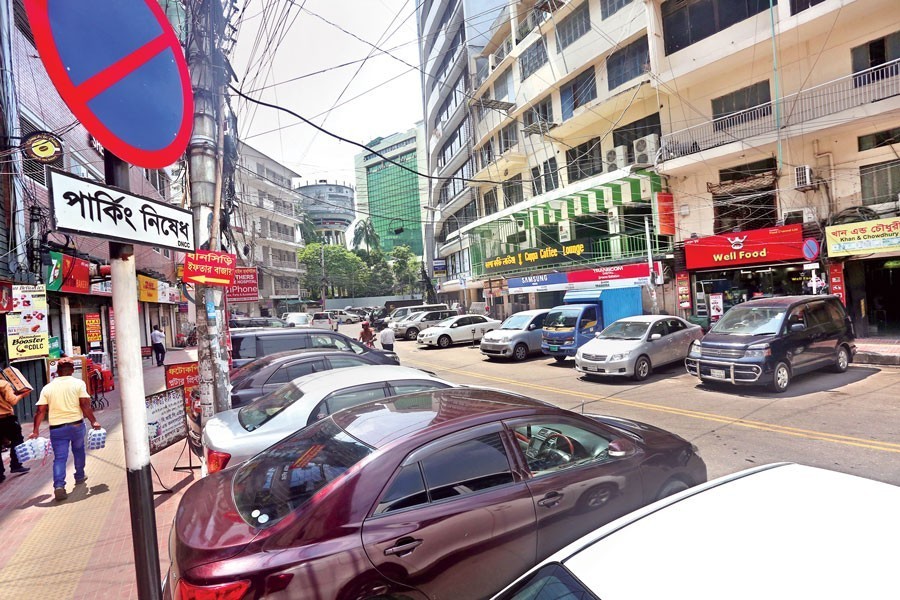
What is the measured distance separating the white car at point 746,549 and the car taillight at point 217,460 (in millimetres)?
3308

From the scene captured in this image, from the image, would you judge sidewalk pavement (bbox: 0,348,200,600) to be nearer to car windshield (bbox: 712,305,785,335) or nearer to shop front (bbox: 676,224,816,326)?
car windshield (bbox: 712,305,785,335)

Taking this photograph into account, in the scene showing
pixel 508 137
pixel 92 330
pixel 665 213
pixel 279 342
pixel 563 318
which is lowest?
pixel 563 318

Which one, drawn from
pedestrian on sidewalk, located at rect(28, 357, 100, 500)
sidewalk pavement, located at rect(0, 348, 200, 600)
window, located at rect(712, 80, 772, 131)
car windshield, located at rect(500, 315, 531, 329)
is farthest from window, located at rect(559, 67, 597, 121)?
pedestrian on sidewalk, located at rect(28, 357, 100, 500)

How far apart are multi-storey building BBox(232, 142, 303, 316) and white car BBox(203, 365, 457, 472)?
3820 cm

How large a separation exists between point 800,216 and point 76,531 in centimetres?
1920

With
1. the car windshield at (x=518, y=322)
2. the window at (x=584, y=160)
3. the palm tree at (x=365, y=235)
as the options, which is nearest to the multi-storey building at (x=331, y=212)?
the palm tree at (x=365, y=235)

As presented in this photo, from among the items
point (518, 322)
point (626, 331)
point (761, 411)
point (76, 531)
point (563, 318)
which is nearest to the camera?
point (76, 531)

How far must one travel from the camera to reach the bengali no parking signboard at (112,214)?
5.69 ft

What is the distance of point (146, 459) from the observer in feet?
7.09

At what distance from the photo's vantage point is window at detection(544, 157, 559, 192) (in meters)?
24.8

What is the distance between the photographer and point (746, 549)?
4.88 ft

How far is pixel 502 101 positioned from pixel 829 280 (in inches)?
785

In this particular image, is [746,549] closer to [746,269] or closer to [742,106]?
[746,269]

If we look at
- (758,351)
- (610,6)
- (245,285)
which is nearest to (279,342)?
(245,285)
